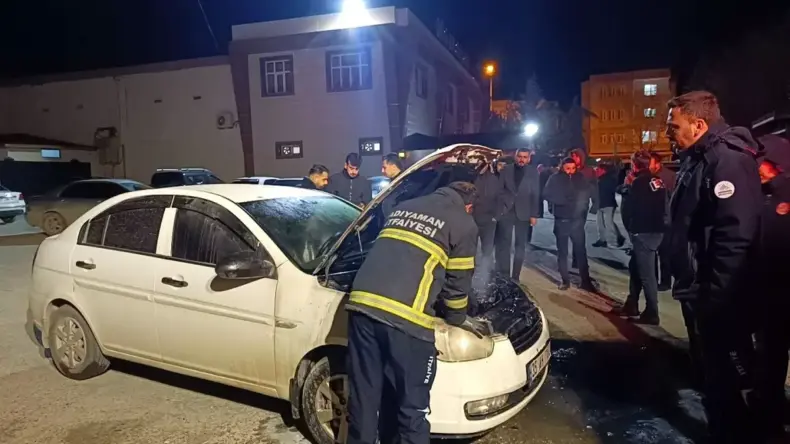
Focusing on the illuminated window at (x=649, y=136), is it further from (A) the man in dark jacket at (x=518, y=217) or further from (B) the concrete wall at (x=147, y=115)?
(A) the man in dark jacket at (x=518, y=217)

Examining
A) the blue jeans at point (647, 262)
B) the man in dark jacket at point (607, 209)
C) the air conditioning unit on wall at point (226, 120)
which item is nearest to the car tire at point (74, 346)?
the blue jeans at point (647, 262)

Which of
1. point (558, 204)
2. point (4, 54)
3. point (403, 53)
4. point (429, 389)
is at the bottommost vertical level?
point (429, 389)

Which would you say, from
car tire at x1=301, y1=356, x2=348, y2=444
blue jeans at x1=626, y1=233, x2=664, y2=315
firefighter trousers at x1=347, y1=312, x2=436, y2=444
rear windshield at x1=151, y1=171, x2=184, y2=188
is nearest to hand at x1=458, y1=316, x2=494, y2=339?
firefighter trousers at x1=347, y1=312, x2=436, y2=444

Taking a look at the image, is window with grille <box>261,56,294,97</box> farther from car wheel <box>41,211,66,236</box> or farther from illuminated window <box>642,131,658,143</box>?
illuminated window <box>642,131,658,143</box>

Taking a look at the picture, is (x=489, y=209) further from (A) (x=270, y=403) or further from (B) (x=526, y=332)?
(A) (x=270, y=403)

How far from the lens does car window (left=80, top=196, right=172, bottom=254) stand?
4402 millimetres

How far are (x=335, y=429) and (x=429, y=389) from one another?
2.89ft

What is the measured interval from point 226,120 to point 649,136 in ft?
123

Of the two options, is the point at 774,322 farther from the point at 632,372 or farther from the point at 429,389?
the point at 429,389

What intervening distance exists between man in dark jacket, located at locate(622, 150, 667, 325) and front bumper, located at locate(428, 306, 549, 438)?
334 cm

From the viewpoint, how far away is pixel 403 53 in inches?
792

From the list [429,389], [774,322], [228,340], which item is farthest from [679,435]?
[228,340]

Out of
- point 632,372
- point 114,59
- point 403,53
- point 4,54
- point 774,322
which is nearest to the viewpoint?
point 774,322

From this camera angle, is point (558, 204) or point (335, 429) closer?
point (335, 429)
